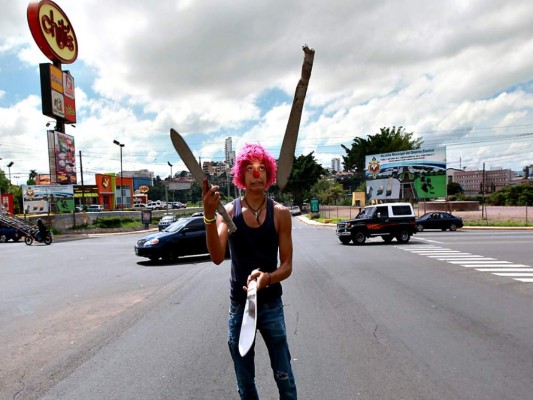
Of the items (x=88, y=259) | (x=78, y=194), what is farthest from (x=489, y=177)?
(x=88, y=259)

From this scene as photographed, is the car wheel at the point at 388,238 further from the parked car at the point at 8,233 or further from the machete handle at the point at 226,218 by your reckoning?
the parked car at the point at 8,233

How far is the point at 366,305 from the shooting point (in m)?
6.50

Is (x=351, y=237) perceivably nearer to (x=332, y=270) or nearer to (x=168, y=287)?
(x=332, y=270)

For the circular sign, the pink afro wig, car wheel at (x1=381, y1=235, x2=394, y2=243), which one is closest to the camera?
the pink afro wig

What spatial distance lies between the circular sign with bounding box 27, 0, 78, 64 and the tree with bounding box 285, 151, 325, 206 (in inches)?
1624

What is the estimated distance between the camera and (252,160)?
102 inches

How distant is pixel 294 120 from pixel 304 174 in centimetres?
7060

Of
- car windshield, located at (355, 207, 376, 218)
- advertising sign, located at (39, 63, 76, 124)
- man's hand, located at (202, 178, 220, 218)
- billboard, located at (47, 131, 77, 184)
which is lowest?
car windshield, located at (355, 207, 376, 218)

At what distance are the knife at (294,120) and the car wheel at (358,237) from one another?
1653 centimetres

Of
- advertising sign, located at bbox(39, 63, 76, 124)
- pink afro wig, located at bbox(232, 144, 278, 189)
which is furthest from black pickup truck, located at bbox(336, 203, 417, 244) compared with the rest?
advertising sign, located at bbox(39, 63, 76, 124)

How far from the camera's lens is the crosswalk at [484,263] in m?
9.38

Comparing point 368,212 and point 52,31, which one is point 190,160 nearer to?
point 368,212

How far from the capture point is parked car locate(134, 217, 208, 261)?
12.8 meters

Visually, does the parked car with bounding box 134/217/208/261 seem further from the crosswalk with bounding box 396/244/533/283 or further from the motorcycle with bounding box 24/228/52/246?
the motorcycle with bounding box 24/228/52/246
